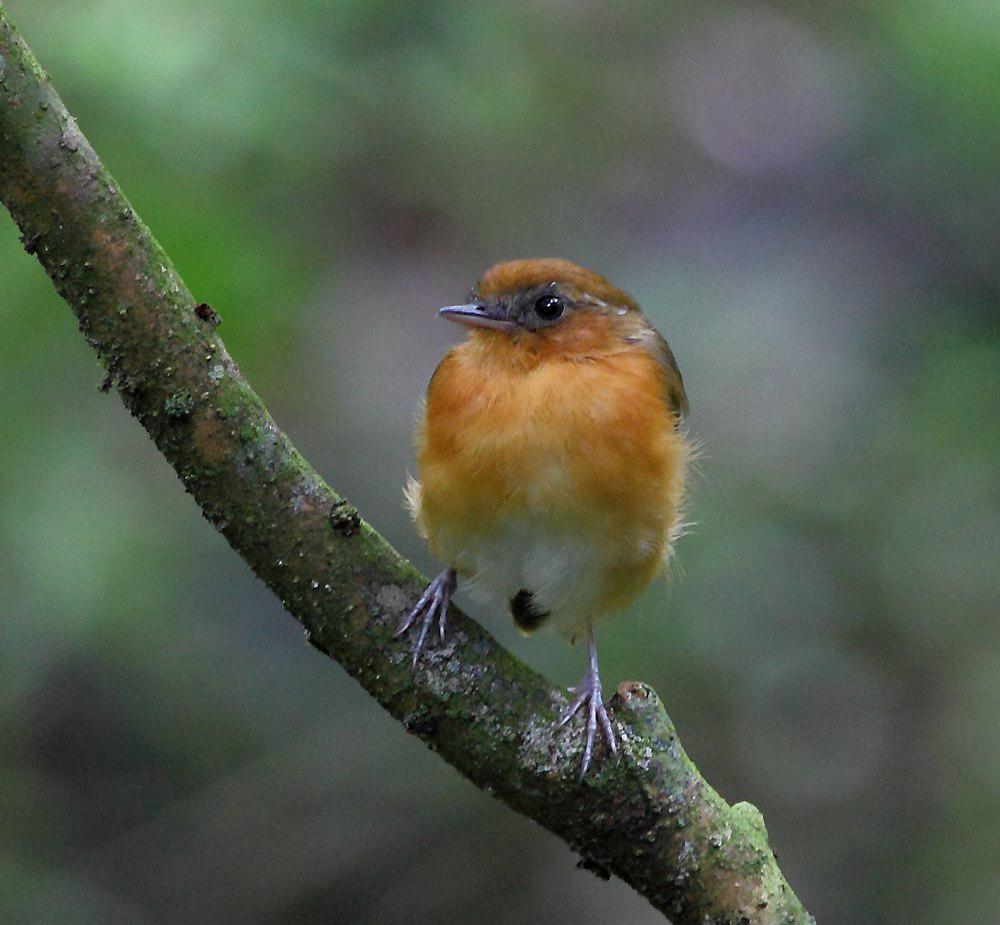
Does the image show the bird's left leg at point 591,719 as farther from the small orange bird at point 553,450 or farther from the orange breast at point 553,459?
the orange breast at point 553,459

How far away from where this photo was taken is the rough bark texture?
2.54 m

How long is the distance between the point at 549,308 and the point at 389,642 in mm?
1275

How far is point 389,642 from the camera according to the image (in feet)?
8.76

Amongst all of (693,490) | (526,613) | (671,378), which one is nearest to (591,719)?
(526,613)

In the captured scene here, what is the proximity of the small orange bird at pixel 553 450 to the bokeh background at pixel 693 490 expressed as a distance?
732mm

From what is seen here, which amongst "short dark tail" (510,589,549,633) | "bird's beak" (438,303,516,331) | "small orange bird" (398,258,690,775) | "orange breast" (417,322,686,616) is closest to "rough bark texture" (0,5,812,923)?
"small orange bird" (398,258,690,775)

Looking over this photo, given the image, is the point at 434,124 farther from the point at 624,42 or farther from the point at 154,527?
the point at 154,527

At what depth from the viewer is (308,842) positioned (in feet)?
17.3

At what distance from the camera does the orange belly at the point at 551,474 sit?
3.25 metres

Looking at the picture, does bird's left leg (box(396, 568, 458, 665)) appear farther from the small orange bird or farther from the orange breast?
the orange breast

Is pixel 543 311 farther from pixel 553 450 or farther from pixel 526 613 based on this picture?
pixel 526 613

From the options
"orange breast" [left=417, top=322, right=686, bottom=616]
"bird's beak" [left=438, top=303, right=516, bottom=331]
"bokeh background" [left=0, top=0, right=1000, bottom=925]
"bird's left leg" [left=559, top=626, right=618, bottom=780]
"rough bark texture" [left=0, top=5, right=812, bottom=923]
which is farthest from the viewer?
"bokeh background" [left=0, top=0, right=1000, bottom=925]

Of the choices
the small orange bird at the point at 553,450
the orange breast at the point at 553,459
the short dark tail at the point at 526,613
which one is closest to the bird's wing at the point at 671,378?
the small orange bird at the point at 553,450

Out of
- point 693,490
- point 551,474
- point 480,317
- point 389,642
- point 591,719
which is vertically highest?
point 693,490
